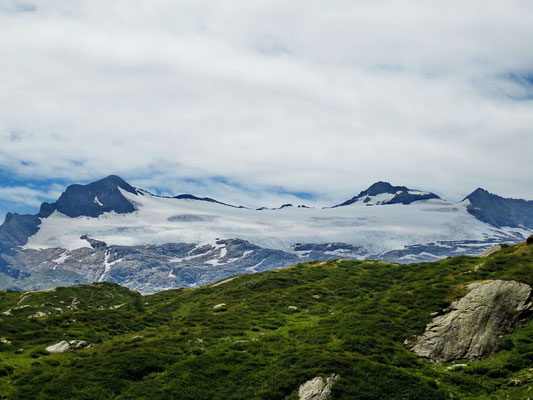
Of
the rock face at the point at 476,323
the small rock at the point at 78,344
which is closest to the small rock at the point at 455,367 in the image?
the rock face at the point at 476,323

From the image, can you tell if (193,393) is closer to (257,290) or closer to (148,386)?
(148,386)

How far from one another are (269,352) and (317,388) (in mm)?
10402

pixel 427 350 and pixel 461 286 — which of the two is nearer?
pixel 427 350

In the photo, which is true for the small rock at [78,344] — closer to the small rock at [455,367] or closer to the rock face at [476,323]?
the rock face at [476,323]

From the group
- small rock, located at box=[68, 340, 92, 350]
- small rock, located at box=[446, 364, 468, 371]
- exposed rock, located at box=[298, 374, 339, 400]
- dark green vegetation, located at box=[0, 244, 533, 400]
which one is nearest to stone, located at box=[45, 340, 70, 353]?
small rock, located at box=[68, 340, 92, 350]

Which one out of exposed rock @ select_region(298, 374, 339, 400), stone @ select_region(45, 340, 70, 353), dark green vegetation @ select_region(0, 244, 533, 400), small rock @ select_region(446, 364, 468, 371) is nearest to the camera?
exposed rock @ select_region(298, 374, 339, 400)

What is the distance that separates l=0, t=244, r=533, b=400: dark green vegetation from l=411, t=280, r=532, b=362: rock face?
4.52 feet

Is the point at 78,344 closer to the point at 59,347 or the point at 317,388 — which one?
the point at 59,347

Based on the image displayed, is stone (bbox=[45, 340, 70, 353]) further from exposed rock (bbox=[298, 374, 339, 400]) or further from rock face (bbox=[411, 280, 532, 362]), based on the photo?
rock face (bbox=[411, 280, 532, 362])

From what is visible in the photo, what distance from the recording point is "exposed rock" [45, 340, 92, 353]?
55.3m

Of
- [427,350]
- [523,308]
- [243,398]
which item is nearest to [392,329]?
[427,350]

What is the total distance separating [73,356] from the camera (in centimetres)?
5247

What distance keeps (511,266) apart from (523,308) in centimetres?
1732

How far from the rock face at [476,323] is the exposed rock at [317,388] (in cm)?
1235
